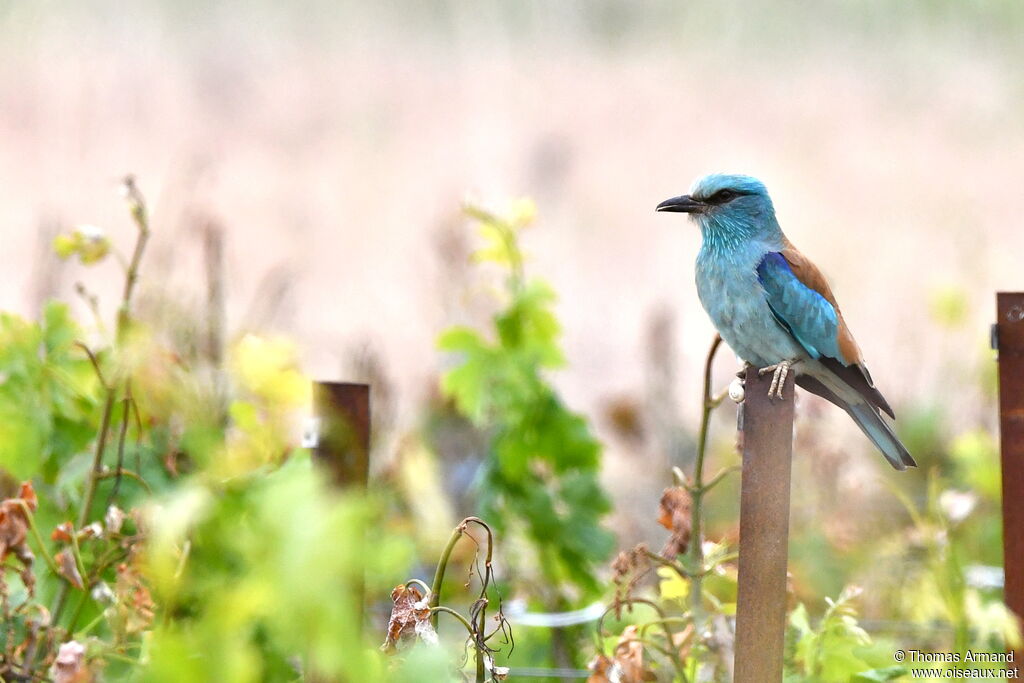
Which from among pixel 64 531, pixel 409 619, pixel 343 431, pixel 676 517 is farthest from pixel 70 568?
pixel 676 517

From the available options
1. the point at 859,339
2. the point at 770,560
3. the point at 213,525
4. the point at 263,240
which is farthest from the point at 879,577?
the point at 263,240

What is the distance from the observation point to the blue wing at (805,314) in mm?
2406

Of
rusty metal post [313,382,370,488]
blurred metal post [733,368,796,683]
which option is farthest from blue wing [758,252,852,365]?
rusty metal post [313,382,370,488]

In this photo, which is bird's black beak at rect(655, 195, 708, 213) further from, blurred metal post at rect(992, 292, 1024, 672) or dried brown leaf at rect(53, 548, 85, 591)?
dried brown leaf at rect(53, 548, 85, 591)

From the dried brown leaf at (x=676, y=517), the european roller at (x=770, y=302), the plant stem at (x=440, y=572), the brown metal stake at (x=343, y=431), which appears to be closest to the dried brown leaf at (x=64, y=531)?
the brown metal stake at (x=343, y=431)

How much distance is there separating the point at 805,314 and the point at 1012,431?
685 mm

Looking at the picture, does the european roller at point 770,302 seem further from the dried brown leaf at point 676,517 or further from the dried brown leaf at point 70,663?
the dried brown leaf at point 70,663

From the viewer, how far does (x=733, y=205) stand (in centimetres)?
258

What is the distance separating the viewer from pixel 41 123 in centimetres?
915

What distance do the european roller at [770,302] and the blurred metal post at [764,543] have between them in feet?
2.35

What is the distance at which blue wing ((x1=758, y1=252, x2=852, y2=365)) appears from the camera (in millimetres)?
2406

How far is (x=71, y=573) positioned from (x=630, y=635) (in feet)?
2.73

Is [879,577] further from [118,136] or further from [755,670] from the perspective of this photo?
[118,136]

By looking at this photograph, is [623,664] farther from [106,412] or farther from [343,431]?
[106,412]
